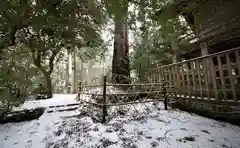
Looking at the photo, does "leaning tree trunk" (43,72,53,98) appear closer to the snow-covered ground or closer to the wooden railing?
the snow-covered ground

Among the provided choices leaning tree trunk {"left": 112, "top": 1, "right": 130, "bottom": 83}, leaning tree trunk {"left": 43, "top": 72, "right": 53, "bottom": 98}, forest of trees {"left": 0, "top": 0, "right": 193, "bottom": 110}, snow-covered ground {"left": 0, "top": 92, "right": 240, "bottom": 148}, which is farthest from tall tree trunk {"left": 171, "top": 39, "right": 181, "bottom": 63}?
leaning tree trunk {"left": 43, "top": 72, "right": 53, "bottom": 98}

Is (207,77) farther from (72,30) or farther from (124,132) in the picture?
(72,30)

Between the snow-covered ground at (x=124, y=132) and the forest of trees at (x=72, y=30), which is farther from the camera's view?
the snow-covered ground at (x=124, y=132)

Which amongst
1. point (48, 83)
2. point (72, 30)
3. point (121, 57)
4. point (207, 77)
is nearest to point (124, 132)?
point (207, 77)

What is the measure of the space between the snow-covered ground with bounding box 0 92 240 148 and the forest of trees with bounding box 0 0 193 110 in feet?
4.20

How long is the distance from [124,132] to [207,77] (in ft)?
7.59

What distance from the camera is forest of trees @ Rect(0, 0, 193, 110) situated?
2336 mm

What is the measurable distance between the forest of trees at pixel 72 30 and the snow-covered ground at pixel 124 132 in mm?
1279

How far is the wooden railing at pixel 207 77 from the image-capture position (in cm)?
284

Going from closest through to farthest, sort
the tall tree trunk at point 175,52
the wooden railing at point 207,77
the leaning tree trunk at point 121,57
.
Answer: the wooden railing at point 207,77
the leaning tree trunk at point 121,57
the tall tree trunk at point 175,52

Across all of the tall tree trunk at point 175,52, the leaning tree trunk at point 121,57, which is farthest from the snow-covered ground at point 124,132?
the tall tree trunk at point 175,52

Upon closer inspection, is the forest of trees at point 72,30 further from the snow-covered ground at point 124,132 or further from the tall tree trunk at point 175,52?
the snow-covered ground at point 124,132

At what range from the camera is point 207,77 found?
3318 mm

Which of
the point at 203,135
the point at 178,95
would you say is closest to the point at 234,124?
the point at 203,135
